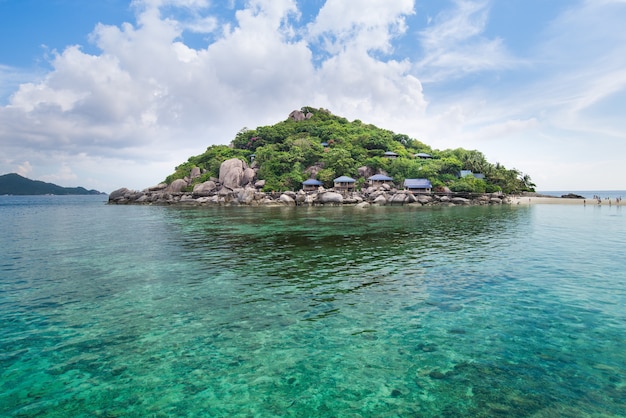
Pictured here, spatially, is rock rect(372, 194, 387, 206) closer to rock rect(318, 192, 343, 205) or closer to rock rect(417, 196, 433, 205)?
rock rect(417, 196, 433, 205)

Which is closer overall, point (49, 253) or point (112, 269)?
point (112, 269)

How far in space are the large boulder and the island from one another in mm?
246

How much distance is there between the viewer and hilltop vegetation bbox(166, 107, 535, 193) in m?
78.4

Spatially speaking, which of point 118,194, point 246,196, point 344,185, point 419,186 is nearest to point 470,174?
point 419,186

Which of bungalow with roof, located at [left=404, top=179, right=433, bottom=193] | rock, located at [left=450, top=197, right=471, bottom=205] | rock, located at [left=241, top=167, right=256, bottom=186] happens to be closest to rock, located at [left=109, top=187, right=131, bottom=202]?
rock, located at [left=241, top=167, right=256, bottom=186]

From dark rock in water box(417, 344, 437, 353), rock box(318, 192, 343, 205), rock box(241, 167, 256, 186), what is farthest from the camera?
rock box(241, 167, 256, 186)

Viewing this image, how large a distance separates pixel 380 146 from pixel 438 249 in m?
75.2

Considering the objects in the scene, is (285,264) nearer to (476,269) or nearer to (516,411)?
(476,269)

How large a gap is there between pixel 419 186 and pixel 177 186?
62523 millimetres

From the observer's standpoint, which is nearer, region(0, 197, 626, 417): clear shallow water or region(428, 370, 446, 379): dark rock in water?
region(0, 197, 626, 417): clear shallow water

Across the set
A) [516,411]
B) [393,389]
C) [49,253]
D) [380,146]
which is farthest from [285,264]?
[380,146]

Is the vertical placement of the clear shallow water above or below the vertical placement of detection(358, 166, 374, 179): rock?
below

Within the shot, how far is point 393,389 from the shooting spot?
6234mm

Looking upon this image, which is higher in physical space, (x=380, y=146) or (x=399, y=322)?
(x=380, y=146)
